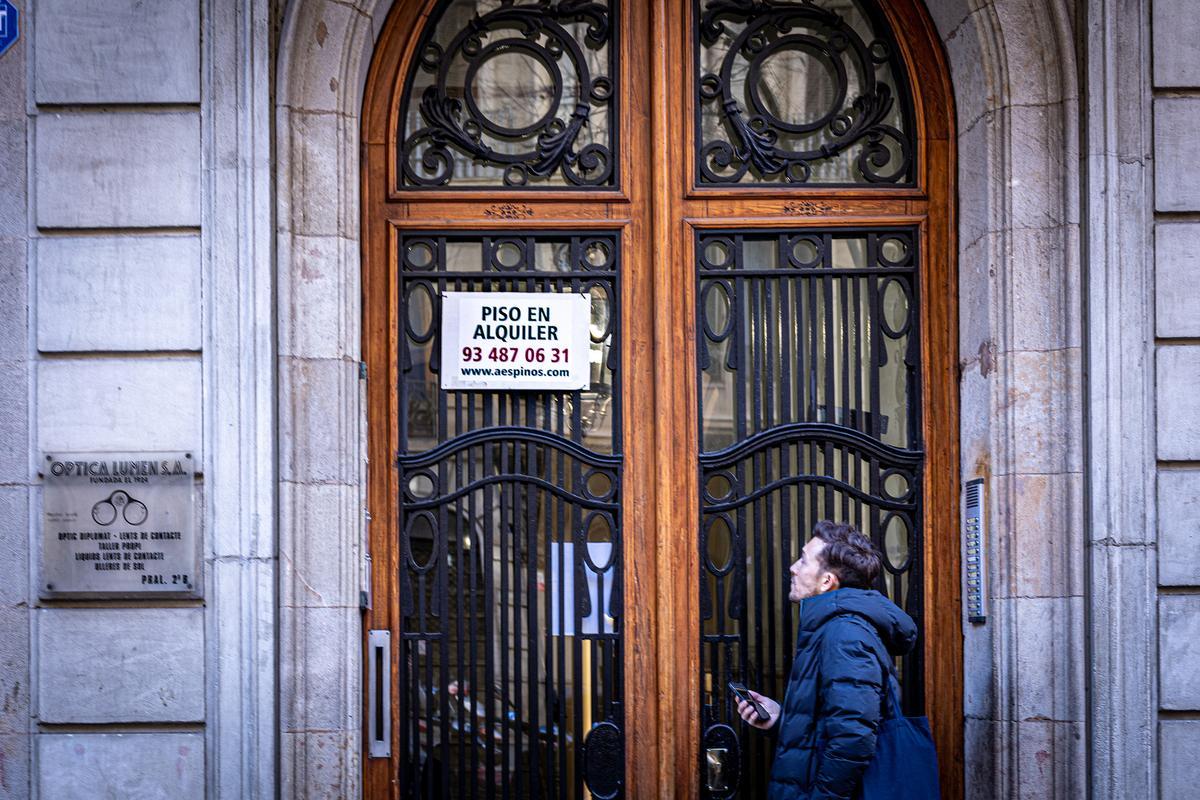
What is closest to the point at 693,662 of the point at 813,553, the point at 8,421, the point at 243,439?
the point at 813,553

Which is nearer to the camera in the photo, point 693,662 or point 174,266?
point 174,266

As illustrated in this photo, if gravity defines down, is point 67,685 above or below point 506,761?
above

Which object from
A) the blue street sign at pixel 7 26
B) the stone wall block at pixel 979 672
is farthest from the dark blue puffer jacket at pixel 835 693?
the blue street sign at pixel 7 26

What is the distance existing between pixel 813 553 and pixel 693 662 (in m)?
0.90

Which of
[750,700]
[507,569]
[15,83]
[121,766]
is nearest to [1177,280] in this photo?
[750,700]

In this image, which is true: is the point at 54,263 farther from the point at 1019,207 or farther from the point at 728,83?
the point at 1019,207

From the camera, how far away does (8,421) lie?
570 centimetres

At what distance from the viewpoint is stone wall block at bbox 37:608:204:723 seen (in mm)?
5609

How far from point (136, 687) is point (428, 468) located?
5.06 feet

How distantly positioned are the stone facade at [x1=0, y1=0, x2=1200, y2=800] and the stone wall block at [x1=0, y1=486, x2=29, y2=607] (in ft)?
0.04

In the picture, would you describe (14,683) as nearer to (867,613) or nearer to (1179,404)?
(867,613)

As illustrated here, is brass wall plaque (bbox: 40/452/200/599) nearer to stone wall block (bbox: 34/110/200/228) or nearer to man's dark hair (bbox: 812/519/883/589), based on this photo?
stone wall block (bbox: 34/110/200/228)

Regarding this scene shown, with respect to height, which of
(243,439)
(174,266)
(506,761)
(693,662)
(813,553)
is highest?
(174,266)

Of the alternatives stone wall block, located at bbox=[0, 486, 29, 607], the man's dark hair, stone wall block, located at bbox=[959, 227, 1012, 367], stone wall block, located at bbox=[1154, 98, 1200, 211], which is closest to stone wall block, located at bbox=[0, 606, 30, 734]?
stone wall block, located at bbox=[0, 486, 29, 607]
